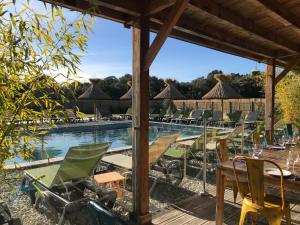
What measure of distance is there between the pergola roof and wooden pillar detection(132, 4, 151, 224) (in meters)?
0.27

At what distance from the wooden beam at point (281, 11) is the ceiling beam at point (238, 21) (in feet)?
1.81

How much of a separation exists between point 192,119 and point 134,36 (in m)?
13.5

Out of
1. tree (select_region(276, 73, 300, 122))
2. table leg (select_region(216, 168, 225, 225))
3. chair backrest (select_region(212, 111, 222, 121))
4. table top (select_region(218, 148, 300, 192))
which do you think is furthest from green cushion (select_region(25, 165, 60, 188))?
chair backrest (select_region(212, 111, 222, 121))

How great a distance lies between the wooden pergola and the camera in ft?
9.95

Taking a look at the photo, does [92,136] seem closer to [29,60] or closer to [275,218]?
[275,218]

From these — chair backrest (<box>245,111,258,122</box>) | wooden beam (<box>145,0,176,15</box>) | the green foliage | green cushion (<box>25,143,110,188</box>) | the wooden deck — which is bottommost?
the wooden deck

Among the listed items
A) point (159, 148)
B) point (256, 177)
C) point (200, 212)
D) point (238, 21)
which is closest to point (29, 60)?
point (256, 177)

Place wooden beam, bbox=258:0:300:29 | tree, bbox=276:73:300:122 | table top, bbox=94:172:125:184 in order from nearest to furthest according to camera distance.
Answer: wooden beam, bbox=258:0:300:29, table top, bbox=94:172:125:184, tree, bbox=276:73:300:122

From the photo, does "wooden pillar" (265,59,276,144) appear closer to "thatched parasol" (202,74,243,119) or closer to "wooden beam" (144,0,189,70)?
"wooden beam" (144,0,189,70)

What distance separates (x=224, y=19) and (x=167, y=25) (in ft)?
4.31

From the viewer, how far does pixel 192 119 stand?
16406 mm

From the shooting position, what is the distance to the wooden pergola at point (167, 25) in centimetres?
303

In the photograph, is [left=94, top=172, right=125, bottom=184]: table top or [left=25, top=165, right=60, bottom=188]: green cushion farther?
[left=94, top=172, right=125, bottom=184]: table top

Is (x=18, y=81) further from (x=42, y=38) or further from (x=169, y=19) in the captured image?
(x=169, y=19)
